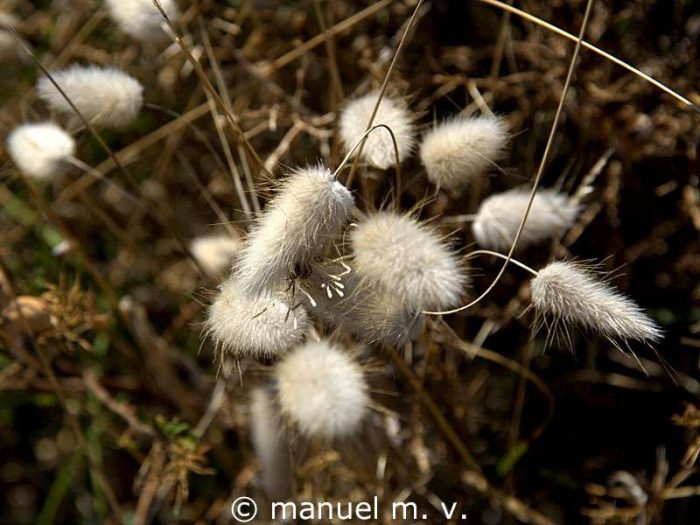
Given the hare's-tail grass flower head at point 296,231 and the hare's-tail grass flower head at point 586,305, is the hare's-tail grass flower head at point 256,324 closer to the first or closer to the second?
the hare's-tail grass flower head at point 296,231

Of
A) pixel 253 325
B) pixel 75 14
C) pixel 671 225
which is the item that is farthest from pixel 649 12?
pixel 75 14

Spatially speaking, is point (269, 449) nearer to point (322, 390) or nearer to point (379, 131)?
point (322, 390)

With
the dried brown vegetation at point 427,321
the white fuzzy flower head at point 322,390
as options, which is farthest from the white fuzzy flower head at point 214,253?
the white fuzzy flower head at point 322,390

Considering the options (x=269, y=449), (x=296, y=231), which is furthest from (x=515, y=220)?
(x=269, y=449)

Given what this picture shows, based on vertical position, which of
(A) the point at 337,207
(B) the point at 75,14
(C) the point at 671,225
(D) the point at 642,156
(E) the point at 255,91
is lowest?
(A) the point at 337,207

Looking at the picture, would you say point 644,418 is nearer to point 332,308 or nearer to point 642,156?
point 642,156

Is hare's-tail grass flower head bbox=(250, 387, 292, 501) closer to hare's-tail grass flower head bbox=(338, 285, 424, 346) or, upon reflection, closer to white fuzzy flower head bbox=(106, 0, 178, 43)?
hare's-tail grass flower head bbox=(338, 285, 424, 346)

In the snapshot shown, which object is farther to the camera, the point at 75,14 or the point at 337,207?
the point at 75,14
